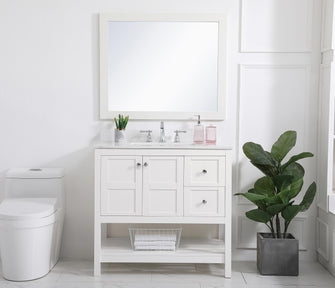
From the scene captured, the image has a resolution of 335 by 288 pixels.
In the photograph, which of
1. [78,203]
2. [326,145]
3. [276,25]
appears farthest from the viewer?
[78,203]

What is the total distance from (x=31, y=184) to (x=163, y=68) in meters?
1.27

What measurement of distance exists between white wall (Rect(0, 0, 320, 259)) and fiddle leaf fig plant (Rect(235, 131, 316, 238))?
0.28 m

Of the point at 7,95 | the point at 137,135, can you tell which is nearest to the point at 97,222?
the point at 137,135

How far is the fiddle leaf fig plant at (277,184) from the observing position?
2877mm

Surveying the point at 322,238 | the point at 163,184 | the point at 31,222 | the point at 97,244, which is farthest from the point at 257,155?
the point at 31,222

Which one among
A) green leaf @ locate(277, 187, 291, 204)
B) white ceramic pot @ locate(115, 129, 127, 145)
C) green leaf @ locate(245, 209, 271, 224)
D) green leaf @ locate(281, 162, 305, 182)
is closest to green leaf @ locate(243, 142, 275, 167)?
green leaf @ locate(281, 162, 305, 182)

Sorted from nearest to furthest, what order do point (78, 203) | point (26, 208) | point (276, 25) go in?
point (26, 208)
point (276, 25)
point (78, 203)

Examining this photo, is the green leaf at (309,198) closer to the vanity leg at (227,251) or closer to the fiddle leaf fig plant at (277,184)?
the fiddle leaf fig plant at (277,184)

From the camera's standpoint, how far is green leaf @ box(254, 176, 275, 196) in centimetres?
301

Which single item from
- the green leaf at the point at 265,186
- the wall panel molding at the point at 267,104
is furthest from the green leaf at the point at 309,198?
the wall panel molding at the point at 267,104

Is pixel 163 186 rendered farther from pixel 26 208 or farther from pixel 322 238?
pixel 322 238

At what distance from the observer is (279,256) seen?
2990mm

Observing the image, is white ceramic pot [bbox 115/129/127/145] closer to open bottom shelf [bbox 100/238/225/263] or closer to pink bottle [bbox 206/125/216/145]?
pink bottle [bbox 206/125/216/145]

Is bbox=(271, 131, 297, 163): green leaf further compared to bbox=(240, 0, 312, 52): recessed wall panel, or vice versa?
bbox=(240, 0, 312, 52): recessed wall panel
